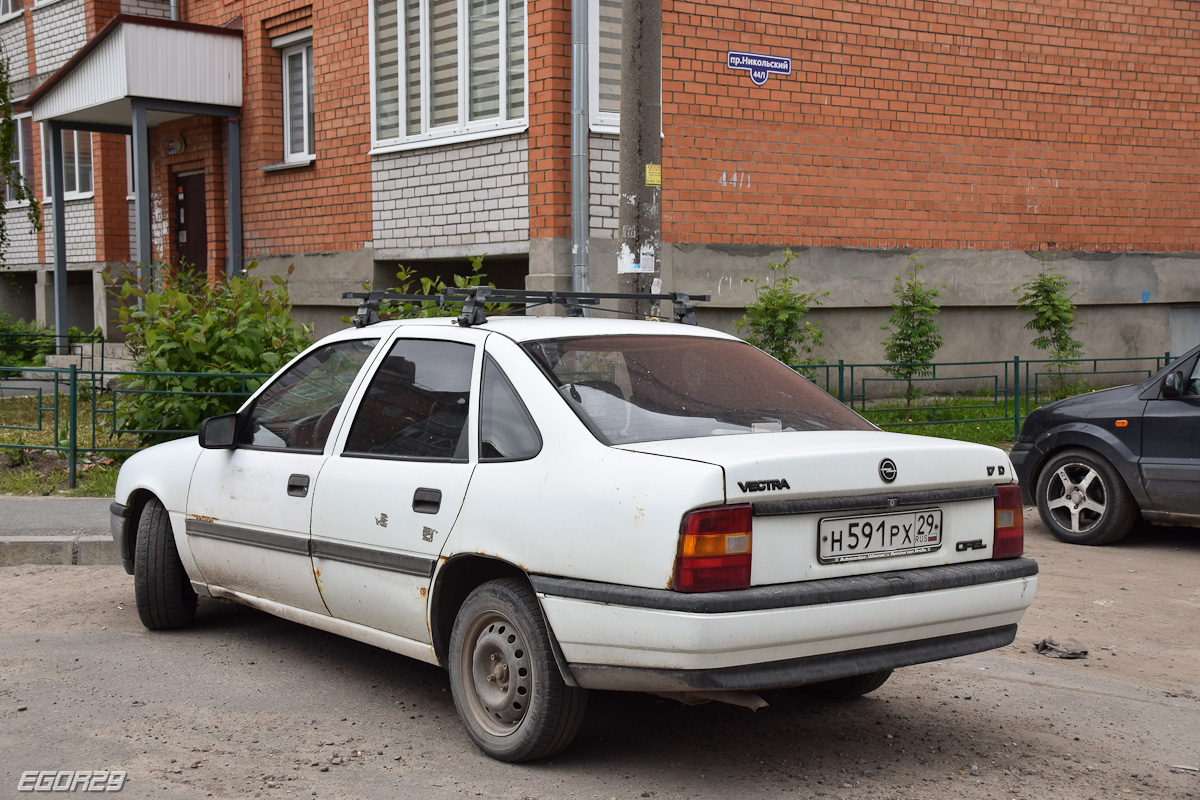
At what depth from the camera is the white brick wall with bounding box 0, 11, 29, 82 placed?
72.6 ft

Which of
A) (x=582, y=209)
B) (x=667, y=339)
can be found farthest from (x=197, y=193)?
(x=667, y=339)

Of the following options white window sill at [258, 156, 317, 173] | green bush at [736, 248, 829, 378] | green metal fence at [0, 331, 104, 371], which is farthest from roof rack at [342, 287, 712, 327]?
green metal fence at [0, 331, 104, 371]

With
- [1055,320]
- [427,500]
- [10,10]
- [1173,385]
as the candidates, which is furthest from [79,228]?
[427,500]

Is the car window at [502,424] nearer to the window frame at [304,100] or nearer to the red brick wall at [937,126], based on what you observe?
the red brick wall at [937,126]

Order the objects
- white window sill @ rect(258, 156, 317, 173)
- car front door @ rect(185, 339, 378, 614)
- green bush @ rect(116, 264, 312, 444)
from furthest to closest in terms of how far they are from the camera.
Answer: white window sill @ rect(258, 156, 317, 173) → green bush @ rect(116, 264, 312, 444) → car front door @ rect(185, 339, 378, 614)

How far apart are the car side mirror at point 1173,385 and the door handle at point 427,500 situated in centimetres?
553

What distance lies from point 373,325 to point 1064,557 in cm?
486

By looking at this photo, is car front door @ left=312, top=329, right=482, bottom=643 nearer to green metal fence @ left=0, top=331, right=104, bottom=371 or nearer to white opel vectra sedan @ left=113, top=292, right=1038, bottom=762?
white opel vectra sedan @ left=113, top=292, right=1038, bottom=762

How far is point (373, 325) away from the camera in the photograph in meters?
5.21

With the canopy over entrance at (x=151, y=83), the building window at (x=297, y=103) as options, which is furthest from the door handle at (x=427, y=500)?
the building window at (x=297, y=103)

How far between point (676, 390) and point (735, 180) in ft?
29.4

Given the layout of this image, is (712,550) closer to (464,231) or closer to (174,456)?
(174,456)

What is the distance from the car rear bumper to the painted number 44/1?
9251 mm

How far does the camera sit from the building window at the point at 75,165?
21672 mm
